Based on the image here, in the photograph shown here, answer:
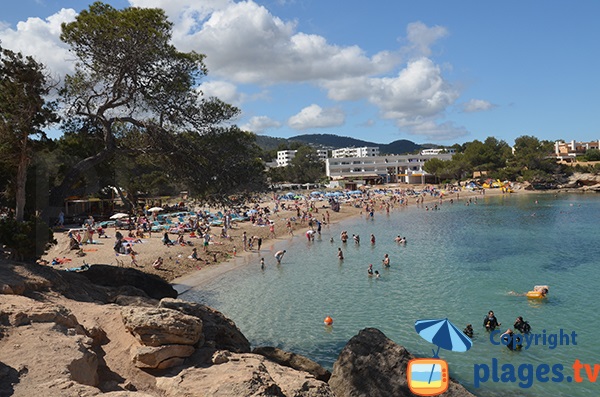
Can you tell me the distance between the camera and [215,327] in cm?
941

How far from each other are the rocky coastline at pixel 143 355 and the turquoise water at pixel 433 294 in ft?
10.8

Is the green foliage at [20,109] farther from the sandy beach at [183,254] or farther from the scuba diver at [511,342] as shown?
the scuba diver at [511,342]

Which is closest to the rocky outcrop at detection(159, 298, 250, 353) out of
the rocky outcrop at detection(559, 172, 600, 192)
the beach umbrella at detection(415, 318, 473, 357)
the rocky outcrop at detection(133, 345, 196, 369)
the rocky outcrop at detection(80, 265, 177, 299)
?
the rocky outcrop at detection(133, 345, 196, 369)

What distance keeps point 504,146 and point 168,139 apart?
104838 millimetres

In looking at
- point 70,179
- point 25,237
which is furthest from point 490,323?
point 25,237

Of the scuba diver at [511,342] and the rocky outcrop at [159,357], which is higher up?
the rocky outcrop at [159,357]

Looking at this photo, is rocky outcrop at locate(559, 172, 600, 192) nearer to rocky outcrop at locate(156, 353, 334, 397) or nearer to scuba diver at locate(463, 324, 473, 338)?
scuba diver at locate(463, 324, 473, 338)

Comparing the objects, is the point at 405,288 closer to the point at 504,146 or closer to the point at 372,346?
the point at 372,346

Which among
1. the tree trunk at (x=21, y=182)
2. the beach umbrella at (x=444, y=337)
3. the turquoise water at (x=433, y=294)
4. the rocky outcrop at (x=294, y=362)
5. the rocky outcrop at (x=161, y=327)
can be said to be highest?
the tree trunk at (x=21, y=182)

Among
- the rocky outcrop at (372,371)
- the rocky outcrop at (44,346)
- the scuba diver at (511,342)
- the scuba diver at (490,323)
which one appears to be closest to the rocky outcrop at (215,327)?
the rocky outcrop at (44,346)

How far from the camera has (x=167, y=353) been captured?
297 inches

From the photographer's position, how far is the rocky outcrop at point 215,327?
9188 mm

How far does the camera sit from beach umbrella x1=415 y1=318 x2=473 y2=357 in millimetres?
9156

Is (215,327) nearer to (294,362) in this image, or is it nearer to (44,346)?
(294,362)
